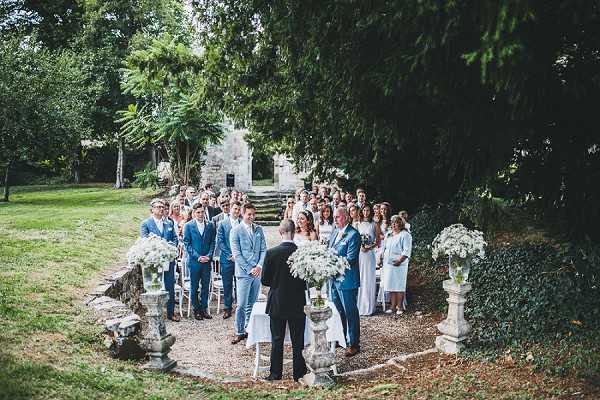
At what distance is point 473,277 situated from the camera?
30.3 ft

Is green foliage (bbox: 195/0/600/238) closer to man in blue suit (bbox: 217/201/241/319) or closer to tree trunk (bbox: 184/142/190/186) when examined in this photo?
man in blue suit (bbox: 217/201/241/319)

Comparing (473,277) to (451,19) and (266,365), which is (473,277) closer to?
(266,365)

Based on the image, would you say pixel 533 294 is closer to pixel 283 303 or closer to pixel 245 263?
pixel 283 303

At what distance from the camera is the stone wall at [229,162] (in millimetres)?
26703

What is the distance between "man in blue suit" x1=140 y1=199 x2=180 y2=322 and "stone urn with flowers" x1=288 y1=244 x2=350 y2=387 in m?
3.54

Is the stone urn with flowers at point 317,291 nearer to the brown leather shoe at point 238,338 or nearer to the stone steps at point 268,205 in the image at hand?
the brown leather shoe at point 238,338

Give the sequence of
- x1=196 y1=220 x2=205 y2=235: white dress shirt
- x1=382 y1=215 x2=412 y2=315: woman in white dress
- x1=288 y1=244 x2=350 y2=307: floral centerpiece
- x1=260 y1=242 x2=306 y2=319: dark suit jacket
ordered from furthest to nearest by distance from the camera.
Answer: x1=382 y1=215 x2=412 y2=315: woman in white dress < x1=196 y1=220 x2=205 y2=235: white dress shirt < x1=260 y1=242 x2=306 y2=319: dark suit jacket < x1=288 y1=244 x2=350 y2=307: floral centerpiece

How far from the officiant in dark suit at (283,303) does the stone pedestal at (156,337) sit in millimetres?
1234

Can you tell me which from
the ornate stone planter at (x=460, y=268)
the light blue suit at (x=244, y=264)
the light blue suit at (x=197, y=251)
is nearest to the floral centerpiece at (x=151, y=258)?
the light blue suit at (x=244, y=264)

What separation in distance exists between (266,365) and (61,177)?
29.7m

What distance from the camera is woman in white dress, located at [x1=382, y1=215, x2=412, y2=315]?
30.1ft

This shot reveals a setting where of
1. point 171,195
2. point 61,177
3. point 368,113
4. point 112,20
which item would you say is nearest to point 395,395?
point 368,113

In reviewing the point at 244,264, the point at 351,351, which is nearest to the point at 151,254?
the point at 244,264

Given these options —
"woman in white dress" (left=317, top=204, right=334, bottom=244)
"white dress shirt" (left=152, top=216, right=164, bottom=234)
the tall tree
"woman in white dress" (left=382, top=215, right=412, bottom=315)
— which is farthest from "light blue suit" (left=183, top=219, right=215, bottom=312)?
the tall tree
